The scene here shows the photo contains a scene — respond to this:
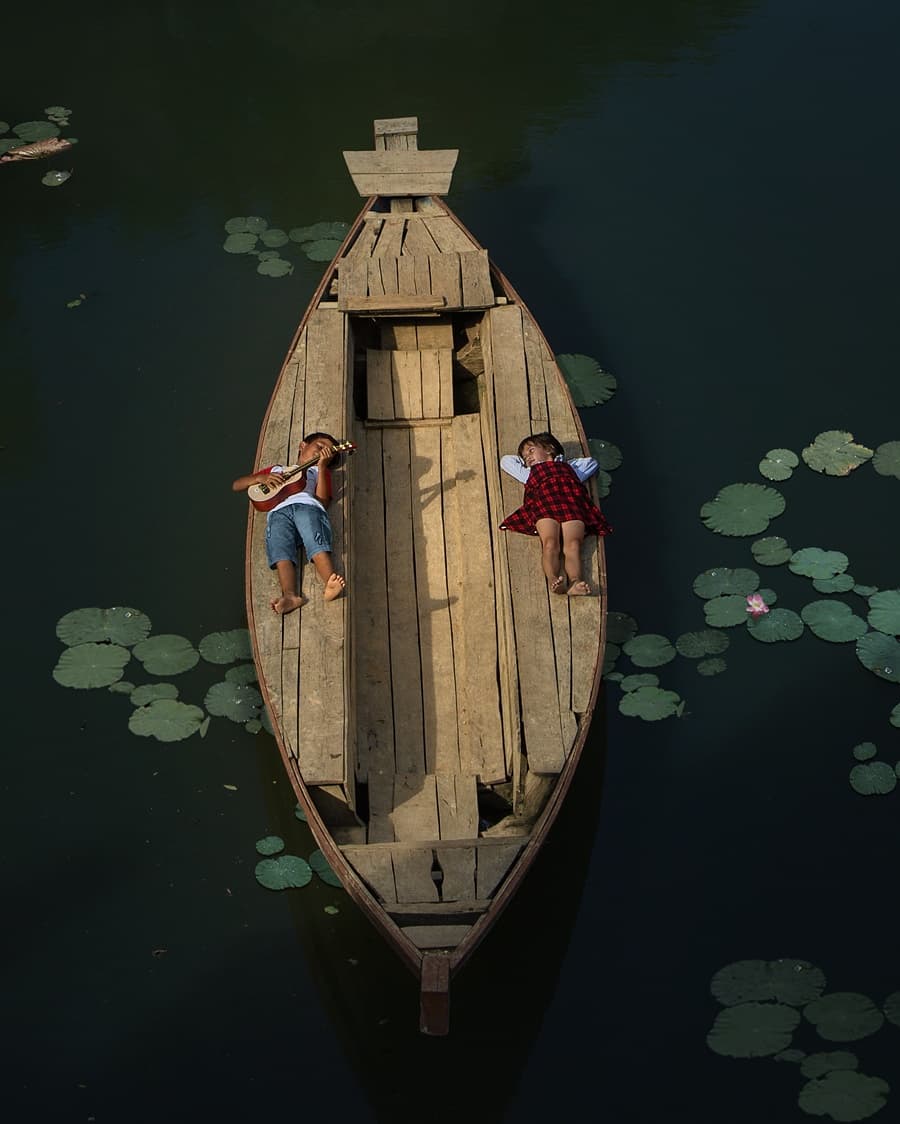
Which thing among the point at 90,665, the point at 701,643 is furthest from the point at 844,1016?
the point at 90,665

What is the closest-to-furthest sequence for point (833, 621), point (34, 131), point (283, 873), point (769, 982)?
point (769, 982) → point (283, 873) → point (833, 621) → point (34, 131)

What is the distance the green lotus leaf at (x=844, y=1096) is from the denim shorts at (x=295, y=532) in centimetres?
303

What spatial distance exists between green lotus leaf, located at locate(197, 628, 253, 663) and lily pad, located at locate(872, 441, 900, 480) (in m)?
3.55

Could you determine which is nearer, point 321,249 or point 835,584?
point 835,584

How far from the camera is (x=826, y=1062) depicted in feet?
18.2

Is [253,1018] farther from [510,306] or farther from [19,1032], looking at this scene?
[510,306]

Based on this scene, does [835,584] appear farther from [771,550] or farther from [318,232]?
[318,232]

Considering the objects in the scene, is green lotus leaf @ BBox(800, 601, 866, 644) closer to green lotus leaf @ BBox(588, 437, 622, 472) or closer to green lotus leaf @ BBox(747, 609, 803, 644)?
green lotus leaf @ BBox(747, 609, 803, 644)

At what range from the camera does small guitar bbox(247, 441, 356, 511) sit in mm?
6805

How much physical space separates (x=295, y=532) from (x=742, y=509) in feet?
8.07

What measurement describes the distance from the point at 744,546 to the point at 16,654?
371cm

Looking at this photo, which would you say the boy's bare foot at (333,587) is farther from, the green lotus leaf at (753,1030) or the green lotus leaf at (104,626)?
the green lotus leaf at (753,1030)

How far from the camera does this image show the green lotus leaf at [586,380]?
8.53 metres

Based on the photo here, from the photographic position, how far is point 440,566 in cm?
715
